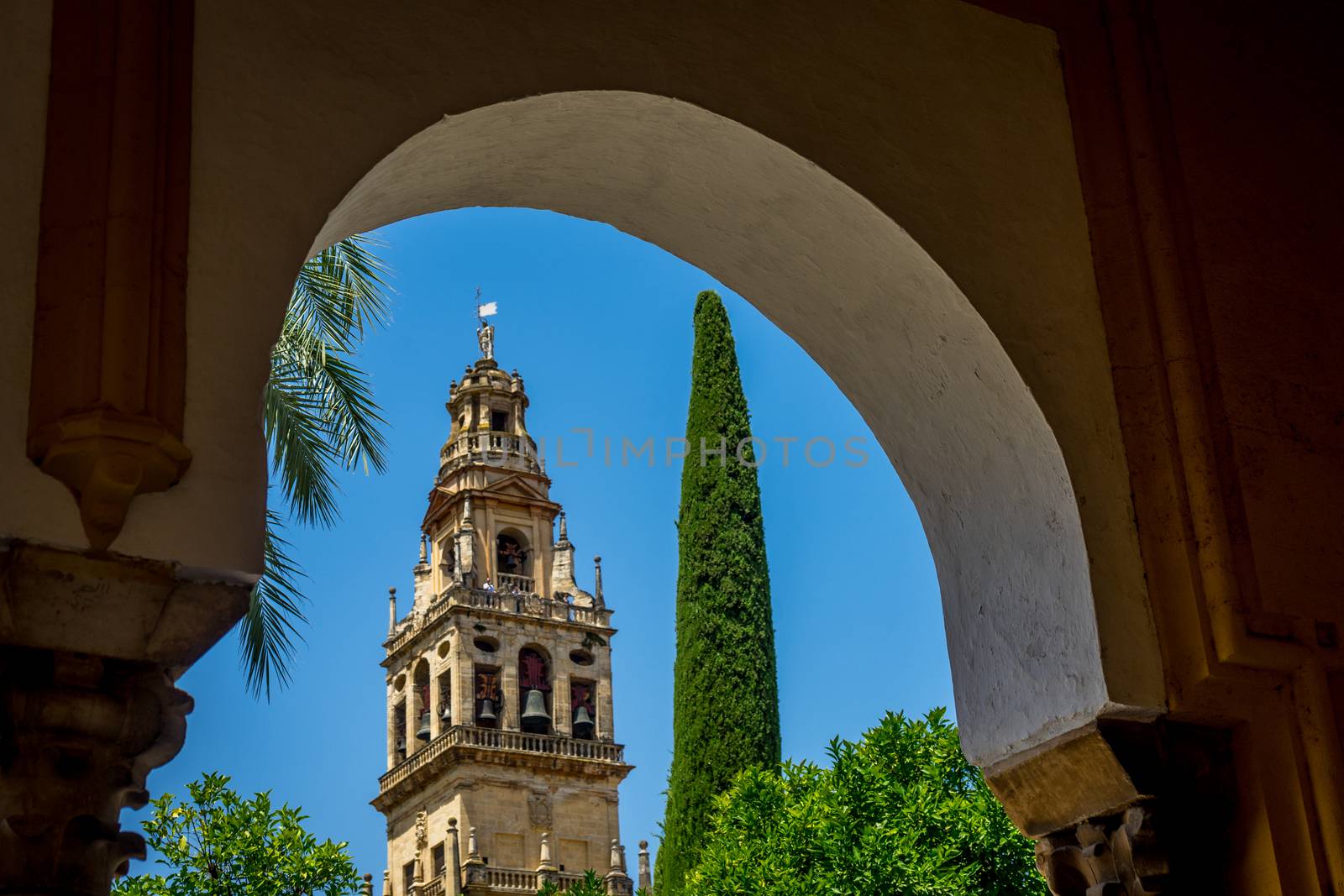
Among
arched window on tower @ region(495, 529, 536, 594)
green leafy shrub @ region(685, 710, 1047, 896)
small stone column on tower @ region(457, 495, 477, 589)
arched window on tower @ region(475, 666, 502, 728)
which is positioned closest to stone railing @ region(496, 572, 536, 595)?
arched window on tower @ region(495, 529, 536, 594)

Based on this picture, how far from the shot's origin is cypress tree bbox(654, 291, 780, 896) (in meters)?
20.7

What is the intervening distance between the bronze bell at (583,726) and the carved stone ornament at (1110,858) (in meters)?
36.1

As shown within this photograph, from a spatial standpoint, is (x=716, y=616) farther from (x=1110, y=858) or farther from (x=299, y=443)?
(x=1110, y=858)

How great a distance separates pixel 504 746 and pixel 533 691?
5.62ft

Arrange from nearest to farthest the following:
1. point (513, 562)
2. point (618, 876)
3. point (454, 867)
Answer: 1. point (454, 867)
2. point (618, 876)
3. point (513, 562)

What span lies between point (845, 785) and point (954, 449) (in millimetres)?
11196

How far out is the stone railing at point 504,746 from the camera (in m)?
37.0

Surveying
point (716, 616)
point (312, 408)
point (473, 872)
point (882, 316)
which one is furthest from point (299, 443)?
point (473, 872)

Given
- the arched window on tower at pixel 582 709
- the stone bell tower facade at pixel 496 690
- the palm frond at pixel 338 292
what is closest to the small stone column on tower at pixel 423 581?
the stone bell tower facade at pixel 496 690

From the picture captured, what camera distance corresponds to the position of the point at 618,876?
122 ft

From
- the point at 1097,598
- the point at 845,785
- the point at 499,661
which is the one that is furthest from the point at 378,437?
the point at 499,661

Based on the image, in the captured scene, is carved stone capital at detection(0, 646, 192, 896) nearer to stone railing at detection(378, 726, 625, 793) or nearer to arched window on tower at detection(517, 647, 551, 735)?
stone railing at detection(378, 726, 625, 793)

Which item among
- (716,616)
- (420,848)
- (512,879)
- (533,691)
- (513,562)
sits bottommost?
(512,879)

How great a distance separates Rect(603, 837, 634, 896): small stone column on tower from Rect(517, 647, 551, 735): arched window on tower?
10.3ft
